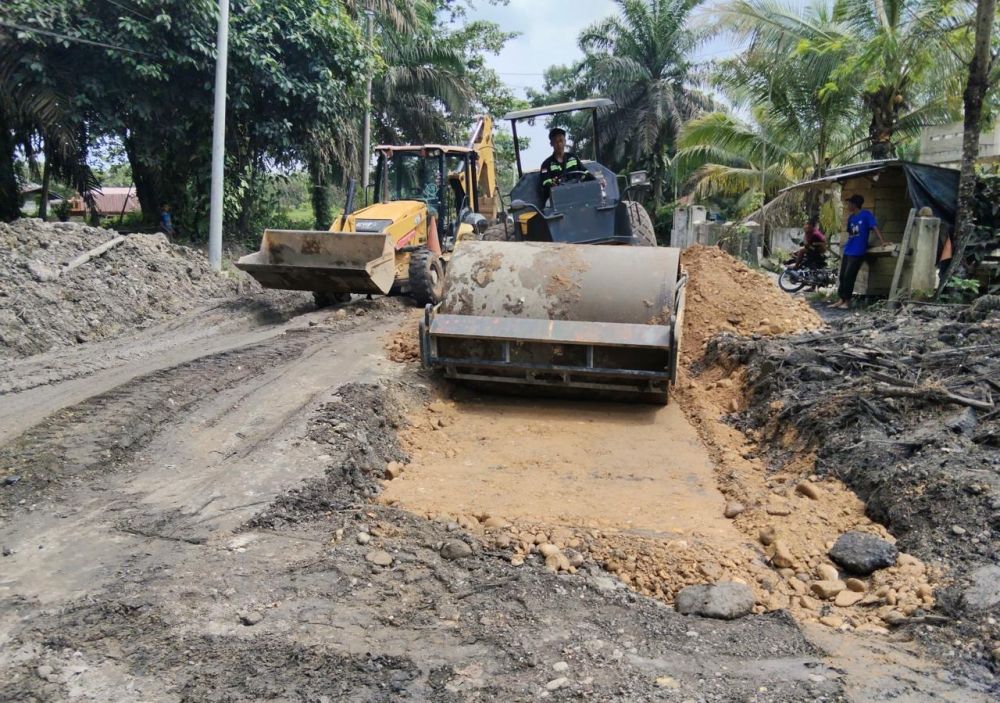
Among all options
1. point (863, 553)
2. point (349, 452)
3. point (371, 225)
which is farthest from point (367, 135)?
point (863, 553)

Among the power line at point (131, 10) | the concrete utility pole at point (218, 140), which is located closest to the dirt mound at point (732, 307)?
the concrete utility pole at point (218, 140)

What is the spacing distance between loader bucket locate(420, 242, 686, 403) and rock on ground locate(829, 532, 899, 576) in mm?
2439

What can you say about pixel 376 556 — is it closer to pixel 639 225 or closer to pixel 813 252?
pixel 639 225

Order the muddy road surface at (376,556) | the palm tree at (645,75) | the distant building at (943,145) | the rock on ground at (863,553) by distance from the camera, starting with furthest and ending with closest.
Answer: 1. the palm tree at (645,75)
2. the distant building at (943,145)
3. the rock on ground at (863,553)
4. the muddy road surface at (376,556)

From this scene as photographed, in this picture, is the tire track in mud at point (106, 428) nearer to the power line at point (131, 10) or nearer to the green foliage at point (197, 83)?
the green foliage at point (197, 83)

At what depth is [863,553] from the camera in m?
4.14

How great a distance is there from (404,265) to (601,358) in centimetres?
563

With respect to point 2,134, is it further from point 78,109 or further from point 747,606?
point 747,606

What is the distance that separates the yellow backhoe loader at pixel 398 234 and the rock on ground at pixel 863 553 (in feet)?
23.7

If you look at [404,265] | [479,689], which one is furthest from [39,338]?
[479,689]

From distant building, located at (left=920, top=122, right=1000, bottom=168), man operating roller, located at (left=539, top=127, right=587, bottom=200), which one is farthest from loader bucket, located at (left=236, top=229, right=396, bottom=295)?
distant building, located at (left=920, top=122, right=1000, bottom=168)

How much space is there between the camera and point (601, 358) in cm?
684

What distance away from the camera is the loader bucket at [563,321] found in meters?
6.70

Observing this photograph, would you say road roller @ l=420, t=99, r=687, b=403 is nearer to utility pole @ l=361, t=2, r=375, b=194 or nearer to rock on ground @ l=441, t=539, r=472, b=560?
rock on ground @ l=441, t=539, r=472, b=560
